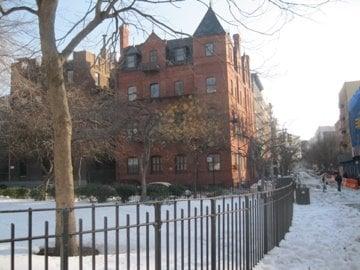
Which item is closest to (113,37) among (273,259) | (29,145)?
(273,259)

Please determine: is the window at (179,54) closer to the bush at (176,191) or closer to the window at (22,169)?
the bush at (176,191)

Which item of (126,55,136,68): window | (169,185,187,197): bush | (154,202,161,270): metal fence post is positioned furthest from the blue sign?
(154,202,161,270): metal fence post

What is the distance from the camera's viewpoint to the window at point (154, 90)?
178ft

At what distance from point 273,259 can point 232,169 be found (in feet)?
131

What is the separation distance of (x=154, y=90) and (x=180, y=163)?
8416 millimetres

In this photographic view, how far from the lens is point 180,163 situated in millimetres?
51688

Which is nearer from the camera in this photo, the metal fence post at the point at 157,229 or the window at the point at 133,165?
the metal fence post at the point at 157,229

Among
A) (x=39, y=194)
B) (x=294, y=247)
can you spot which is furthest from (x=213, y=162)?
(x=294, y=247)

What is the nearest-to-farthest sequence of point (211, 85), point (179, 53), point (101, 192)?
point (101, 192) → point (211, 85) → point (179, 53)

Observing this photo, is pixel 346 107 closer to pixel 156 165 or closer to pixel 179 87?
pixel 179 87

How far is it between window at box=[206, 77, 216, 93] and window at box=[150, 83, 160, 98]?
580 cm

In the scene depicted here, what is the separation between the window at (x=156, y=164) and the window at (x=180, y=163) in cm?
192

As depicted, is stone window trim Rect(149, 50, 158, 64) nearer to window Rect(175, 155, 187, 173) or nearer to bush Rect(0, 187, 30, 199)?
window Rect(175, 155, 187, 173)

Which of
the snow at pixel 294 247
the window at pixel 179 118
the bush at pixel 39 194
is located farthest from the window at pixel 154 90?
the snow at pixel 294 247
